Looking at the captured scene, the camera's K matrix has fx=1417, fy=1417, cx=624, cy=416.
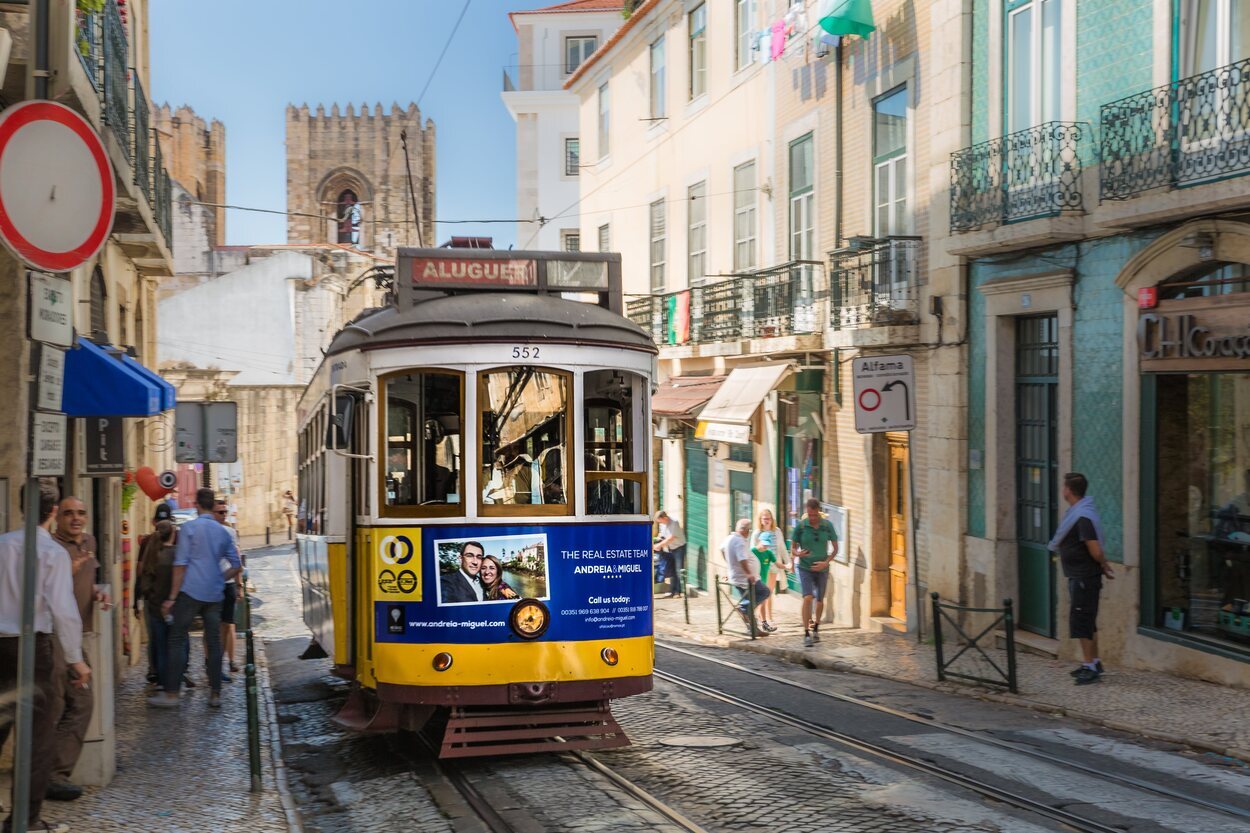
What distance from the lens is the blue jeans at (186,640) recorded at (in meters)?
11.8

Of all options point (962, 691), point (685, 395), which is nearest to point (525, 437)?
point (962, 691)

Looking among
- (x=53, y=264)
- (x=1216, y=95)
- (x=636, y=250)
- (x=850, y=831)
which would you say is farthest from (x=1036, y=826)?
(x=636, y=250)

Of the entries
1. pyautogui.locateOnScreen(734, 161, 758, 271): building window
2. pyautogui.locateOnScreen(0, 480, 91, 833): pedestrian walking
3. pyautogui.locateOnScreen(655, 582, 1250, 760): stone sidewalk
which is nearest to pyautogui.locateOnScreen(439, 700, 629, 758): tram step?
pyautogui.locateOnScreen(0, 480, 91, 833): pedestrian walking

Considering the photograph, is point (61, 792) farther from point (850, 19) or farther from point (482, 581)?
point (850, 19)

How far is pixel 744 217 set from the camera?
23.7 meters

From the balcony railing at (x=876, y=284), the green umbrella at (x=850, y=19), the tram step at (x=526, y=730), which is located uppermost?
the green umbrella at (x=850, y=19)

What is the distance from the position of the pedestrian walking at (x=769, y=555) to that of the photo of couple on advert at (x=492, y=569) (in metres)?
9.30

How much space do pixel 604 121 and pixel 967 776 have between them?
84.8ft

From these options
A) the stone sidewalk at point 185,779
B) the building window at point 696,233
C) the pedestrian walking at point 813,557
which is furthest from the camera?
the building window at point 696,233

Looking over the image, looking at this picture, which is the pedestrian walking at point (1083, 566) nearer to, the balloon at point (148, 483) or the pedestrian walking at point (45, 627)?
the pedestrian walking at point (45, 627)

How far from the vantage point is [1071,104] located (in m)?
13.9

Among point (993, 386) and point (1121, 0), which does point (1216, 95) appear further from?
point (993, 386)

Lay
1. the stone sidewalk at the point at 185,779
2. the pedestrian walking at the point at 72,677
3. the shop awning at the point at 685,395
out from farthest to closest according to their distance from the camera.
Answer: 1. the shop awning at the point at 685,395
2. the stone sidewalk at the point at 185,779
3. the pedestrian walking at the point at 72,677

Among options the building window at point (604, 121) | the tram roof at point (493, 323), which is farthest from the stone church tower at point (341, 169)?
the tram roof at point (493, 323)
